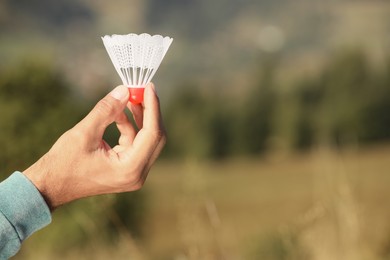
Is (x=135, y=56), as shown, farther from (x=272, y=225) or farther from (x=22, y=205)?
(x=272, y=225)

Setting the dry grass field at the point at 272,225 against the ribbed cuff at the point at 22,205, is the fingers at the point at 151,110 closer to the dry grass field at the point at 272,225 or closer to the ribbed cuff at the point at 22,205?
the ribbed cuff at the point at 22,205

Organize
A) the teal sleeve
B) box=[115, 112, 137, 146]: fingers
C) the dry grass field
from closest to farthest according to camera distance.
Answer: the teal sleeve
box=[115, 112, 137, 146]: fingers
the dry grass field

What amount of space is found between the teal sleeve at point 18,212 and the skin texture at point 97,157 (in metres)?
0.02

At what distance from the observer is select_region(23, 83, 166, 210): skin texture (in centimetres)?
70

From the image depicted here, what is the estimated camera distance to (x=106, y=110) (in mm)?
703

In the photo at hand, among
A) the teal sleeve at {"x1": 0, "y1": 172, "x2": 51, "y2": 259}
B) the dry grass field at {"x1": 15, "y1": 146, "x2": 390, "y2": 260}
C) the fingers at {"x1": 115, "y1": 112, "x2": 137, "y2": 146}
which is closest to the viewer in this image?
the teal sleeve at {"x1": 0, "y1": 172, "x2": 51, "y2": 259}

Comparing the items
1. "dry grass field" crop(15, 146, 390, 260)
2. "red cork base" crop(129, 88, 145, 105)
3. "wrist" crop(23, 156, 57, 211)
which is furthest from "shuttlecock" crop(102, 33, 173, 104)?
"dry grass field" crop(15, 146, 390, 260)

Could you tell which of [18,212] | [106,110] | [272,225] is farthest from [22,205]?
[272,225]

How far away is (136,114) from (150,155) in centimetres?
5

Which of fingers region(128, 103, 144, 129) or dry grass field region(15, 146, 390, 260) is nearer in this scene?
fingers region(128, 103, 144, 129)

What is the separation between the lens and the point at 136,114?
29.5 inches

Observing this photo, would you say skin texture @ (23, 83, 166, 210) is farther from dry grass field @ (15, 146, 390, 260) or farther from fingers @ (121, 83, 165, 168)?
dry grass field @ (15, 146, 390, 260)

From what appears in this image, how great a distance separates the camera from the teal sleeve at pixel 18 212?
64cm

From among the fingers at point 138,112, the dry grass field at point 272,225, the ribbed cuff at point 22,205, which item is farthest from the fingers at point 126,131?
the dry grass field at point 272,225
